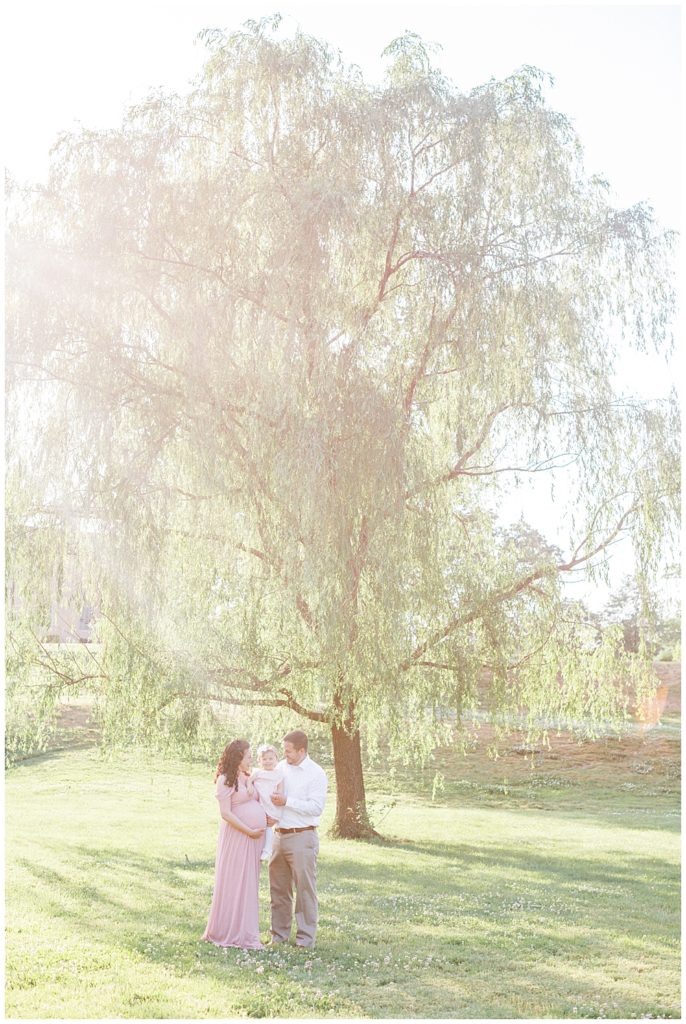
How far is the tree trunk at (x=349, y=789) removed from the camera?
1130 cm

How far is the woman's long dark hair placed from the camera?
6848mm

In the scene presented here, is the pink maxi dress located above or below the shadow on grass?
above

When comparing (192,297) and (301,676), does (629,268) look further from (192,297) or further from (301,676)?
(301,676)

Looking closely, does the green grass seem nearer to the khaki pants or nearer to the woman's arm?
the khaki pants

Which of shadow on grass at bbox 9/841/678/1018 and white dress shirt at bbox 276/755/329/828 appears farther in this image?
white dress shirt at bbox 276/755/329/828

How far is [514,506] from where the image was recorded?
963cm

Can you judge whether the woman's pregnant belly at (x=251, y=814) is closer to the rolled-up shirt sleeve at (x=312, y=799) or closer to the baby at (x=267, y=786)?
the baby at (x=267, y=786)

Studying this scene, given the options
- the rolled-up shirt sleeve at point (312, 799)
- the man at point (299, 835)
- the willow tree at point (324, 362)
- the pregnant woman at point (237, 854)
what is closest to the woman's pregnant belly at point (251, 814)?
the pregnant woman at point (237, 854)

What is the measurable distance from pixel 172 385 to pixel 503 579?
383cm

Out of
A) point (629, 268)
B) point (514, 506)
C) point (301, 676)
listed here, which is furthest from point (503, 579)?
point (629, 268)

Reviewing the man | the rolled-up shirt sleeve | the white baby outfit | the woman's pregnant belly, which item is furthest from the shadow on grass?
the rolled-up shirt sleeve

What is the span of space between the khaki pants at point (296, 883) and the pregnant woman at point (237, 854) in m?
0.17

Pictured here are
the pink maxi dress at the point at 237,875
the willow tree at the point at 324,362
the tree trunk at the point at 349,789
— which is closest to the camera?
the pink maxi dress at the point at 237,875

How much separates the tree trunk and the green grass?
0.30 m
